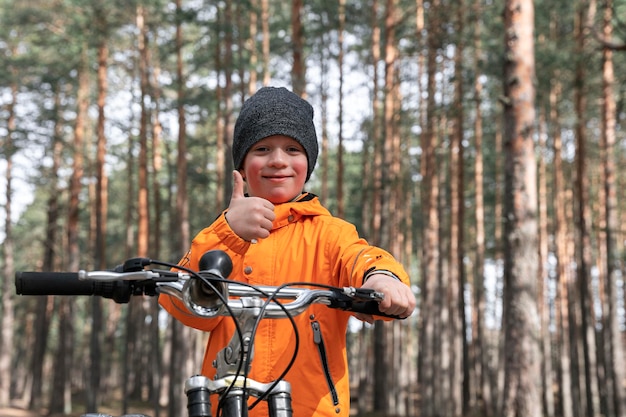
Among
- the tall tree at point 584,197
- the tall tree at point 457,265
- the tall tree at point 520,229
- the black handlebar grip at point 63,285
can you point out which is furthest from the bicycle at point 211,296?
the tall tree at point 457,265

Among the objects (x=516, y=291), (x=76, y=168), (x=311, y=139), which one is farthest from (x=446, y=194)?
(x=311, y=139)

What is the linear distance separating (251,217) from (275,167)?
0.41 m

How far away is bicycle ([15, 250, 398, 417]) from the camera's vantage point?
1.86 m

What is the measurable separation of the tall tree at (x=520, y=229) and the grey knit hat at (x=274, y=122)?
7.09 metres

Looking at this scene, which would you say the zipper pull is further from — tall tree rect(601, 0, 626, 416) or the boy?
tall tree rect(601, 0, 626, 416)

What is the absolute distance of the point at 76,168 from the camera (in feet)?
82.0

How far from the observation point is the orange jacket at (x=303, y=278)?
2.38 m

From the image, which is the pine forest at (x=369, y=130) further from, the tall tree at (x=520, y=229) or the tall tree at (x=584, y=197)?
the tall tree at (x=520, y=229)

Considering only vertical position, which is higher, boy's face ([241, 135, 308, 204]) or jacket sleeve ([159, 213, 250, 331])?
boy's face ([241, 135, 308, 204])

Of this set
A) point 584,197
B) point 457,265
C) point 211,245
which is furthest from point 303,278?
point 457,265

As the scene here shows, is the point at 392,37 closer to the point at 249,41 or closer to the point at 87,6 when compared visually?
the point at 249,41

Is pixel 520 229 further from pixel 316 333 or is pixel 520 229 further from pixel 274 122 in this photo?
pixel 316 333

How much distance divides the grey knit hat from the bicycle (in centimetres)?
79

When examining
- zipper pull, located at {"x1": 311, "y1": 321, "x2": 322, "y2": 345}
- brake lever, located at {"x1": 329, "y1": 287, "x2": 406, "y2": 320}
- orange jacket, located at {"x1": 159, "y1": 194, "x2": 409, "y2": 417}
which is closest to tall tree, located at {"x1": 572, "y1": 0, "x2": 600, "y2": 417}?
orange jacket, located at {"x1": 159, "y1": 194, "x2": 409, "y2": 417}
